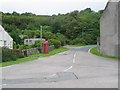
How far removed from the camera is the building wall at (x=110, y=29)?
4497 cm

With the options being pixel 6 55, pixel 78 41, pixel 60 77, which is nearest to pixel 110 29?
pixel 6 55

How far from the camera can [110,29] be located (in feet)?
156

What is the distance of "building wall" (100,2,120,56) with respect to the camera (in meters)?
45.0

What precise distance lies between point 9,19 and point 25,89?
131 meters

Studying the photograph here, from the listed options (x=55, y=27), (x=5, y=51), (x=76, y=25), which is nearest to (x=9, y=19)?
(x=55, y=27)

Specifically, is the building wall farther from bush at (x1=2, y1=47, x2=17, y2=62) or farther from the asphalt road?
the asphalt road

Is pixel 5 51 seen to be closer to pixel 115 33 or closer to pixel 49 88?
pixel 115 33

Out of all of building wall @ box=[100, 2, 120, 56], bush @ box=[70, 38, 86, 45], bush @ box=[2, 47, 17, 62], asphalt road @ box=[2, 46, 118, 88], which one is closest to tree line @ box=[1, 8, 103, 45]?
bush @ box=[70, 38, 86, 45]

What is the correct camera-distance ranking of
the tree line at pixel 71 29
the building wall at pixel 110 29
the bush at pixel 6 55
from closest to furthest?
the bush at pixel 6 55, the building wall at pixel 110 29, the tree line at pixel 71 29

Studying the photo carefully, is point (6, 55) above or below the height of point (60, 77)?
above

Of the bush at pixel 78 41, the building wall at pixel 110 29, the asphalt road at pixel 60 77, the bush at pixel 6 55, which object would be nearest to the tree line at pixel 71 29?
the bush at pixel 78 41

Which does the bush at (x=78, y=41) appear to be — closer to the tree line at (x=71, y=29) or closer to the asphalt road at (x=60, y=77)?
the tree line at (x=71, y=29)

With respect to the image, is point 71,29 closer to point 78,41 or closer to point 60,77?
point 78,41

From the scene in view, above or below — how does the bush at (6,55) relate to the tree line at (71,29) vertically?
below
